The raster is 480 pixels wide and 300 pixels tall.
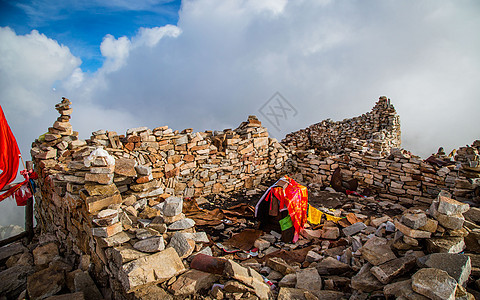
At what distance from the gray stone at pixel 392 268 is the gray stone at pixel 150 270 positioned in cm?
260

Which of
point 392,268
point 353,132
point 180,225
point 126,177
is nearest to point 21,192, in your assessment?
point 126,177

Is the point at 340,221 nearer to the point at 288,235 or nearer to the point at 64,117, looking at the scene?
the point at 288,235

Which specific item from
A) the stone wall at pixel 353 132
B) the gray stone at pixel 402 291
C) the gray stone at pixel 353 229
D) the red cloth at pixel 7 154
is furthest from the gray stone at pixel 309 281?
the stone wall at pixel 353 132

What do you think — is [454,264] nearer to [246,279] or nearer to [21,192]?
[246,279]

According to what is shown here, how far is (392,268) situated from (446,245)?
3.15 ft

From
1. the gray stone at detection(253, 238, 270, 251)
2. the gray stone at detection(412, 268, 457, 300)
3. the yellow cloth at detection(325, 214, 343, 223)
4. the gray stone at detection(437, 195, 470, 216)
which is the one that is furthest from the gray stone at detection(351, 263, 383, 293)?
the yellow cloth at detection(325, 214, 343, 223)

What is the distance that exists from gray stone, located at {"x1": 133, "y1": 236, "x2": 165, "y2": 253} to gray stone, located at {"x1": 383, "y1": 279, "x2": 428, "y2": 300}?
9.60 feet

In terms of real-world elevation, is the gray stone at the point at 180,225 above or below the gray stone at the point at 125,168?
below

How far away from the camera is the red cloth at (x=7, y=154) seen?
6.68 m

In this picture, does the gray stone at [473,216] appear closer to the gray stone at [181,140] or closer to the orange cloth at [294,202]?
the orange cloth at [294,202]

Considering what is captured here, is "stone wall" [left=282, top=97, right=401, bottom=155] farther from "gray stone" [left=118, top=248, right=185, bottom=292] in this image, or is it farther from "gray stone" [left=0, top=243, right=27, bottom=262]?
"gray stone" [left=0, top=243, right=27, bottom=262]

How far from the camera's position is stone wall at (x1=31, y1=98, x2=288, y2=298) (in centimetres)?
363

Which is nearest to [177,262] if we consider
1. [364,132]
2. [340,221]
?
[340,221]

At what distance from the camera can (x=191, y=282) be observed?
9.75 feet
